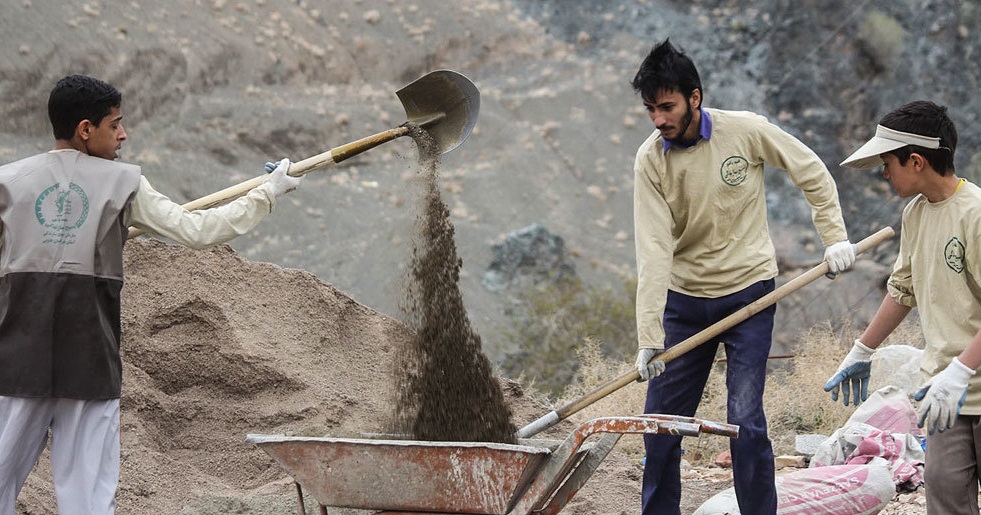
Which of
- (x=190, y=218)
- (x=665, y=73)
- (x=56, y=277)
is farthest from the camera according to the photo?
(x=665, y=73)

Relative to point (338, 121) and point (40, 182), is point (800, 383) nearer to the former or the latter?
point (40, 182)

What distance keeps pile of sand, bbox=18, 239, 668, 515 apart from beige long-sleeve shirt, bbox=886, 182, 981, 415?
80.4 inches

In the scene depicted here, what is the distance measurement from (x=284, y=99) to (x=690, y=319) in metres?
15.5

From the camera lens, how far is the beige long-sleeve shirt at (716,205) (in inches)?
154

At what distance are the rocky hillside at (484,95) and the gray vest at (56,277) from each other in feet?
34.8

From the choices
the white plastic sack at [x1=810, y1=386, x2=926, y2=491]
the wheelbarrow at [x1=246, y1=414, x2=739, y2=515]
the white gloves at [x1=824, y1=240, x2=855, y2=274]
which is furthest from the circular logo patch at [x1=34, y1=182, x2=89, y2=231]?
the white plastic sack at [x1=810, y1=386, x2=926, y2=491]

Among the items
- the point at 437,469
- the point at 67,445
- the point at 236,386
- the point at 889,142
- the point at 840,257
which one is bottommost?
the point at 437,469

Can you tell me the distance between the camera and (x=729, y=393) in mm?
3893

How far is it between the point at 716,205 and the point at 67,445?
2.25 m

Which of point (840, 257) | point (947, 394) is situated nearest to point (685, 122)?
point (840, 257)

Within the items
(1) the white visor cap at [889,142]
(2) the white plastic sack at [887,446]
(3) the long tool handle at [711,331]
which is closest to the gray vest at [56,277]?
(3) the long tool handle at [711,331]

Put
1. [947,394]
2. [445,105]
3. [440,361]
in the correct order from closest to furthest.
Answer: [947,394], [440,361], [445,105]

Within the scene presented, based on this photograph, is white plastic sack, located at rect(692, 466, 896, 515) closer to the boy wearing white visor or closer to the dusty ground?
the dusty ground

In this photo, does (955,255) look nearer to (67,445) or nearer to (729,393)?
(729,393)
